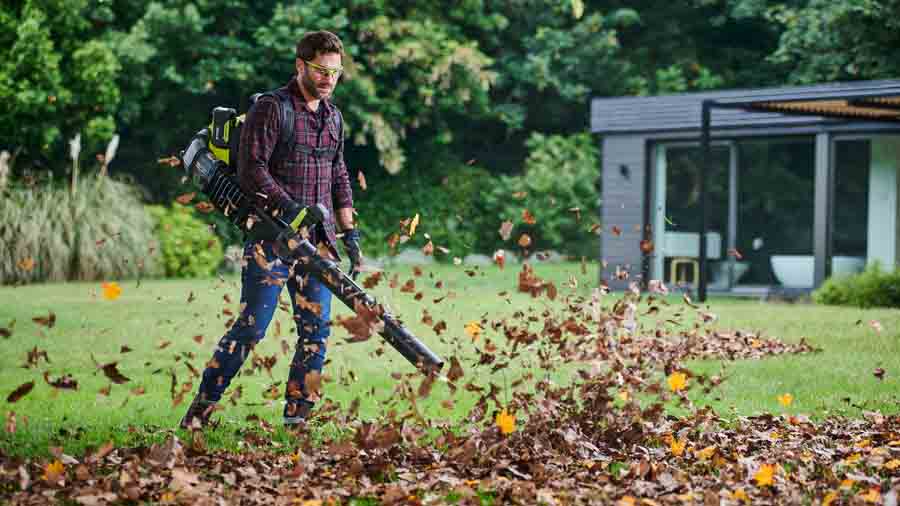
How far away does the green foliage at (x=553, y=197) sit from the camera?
80.5 feet

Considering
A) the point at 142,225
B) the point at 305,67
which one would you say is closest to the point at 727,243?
the point at 142,225

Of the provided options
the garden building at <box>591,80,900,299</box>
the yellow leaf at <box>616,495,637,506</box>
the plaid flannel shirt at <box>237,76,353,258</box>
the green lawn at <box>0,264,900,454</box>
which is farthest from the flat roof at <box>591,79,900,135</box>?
the yellow leaf at <box>616,495,637,506</box>

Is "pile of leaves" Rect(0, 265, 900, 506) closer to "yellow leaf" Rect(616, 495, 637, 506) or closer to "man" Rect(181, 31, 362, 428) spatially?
"yellow leaf" Rect(616, 495, 637, 506)

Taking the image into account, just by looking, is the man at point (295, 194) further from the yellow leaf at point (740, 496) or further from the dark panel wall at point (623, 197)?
the dark panel wall at point (623, 197)

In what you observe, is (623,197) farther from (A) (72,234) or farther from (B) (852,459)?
(B) (852,459)

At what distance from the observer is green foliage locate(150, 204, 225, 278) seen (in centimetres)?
1850

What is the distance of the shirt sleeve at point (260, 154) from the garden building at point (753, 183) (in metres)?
9.23

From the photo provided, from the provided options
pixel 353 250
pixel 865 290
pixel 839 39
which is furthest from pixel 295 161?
pixel 839 39

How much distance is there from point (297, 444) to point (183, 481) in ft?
3.42

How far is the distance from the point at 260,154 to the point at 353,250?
2.08 feet

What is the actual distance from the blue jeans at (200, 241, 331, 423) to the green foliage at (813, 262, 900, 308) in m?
9.60

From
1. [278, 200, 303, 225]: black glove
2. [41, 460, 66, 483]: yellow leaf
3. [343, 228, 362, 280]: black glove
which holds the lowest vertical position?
[41, 460, 66, 483]: yellow leaf

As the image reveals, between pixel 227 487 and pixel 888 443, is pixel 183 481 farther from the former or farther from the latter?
pixel 888 443

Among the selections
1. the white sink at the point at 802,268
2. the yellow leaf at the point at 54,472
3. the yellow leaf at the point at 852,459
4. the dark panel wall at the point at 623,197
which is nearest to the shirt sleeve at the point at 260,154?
the yellow leaf at the point at 54,472
